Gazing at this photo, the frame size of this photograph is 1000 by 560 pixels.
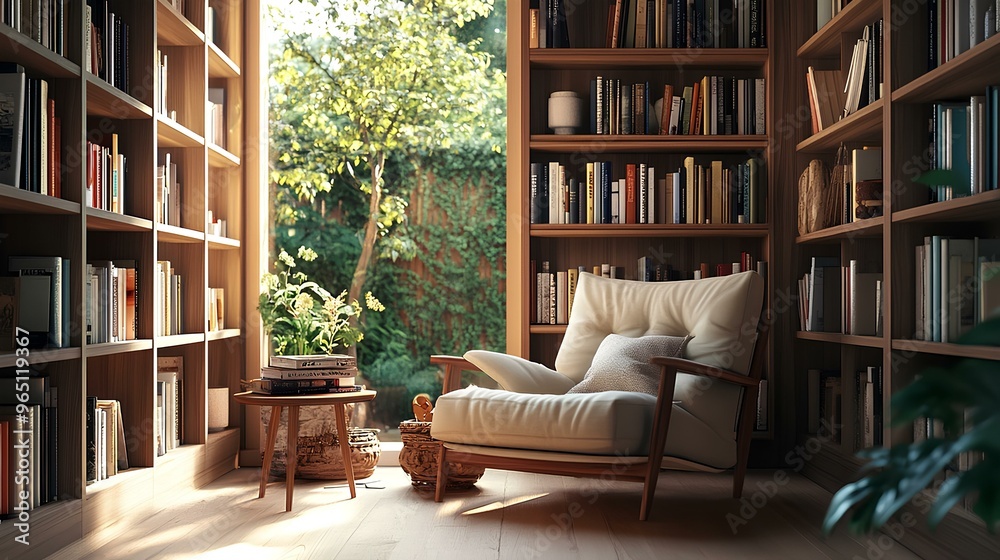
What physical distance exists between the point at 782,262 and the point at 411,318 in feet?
6.11

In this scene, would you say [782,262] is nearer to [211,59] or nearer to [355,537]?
[355,537]

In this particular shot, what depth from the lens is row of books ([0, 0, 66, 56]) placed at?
92.7 inches

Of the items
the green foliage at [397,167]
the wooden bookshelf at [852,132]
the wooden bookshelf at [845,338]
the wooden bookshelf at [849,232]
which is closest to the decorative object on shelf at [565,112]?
the green foliage at [397,167]

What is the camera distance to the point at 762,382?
13.4 ft

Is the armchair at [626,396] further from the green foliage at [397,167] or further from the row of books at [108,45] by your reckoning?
the row of books at [108,45]

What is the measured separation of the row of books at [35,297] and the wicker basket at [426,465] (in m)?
1.42

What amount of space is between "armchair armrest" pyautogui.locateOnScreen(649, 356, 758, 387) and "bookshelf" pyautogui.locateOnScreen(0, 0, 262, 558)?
1783 millimetres

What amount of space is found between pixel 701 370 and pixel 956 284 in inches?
32.4

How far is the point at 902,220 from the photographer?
289cm

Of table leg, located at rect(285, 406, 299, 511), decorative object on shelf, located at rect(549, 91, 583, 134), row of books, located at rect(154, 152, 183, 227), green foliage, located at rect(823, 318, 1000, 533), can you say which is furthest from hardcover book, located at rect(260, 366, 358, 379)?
green foliage, located at rect(823, 318, 1000, 533)

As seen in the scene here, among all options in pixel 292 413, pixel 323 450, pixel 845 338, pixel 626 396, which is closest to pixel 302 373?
pixel 292 413

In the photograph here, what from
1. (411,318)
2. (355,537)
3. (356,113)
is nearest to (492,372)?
(355,537)

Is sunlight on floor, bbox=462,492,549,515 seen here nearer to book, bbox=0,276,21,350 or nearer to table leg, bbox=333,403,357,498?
table leg, bbox=333,403,357,498

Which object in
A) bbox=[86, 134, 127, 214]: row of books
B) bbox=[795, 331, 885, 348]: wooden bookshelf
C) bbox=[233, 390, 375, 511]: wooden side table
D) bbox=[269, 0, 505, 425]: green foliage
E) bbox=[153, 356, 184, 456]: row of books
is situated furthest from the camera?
bbox=[269, 0, 505, 425]: green foliage
